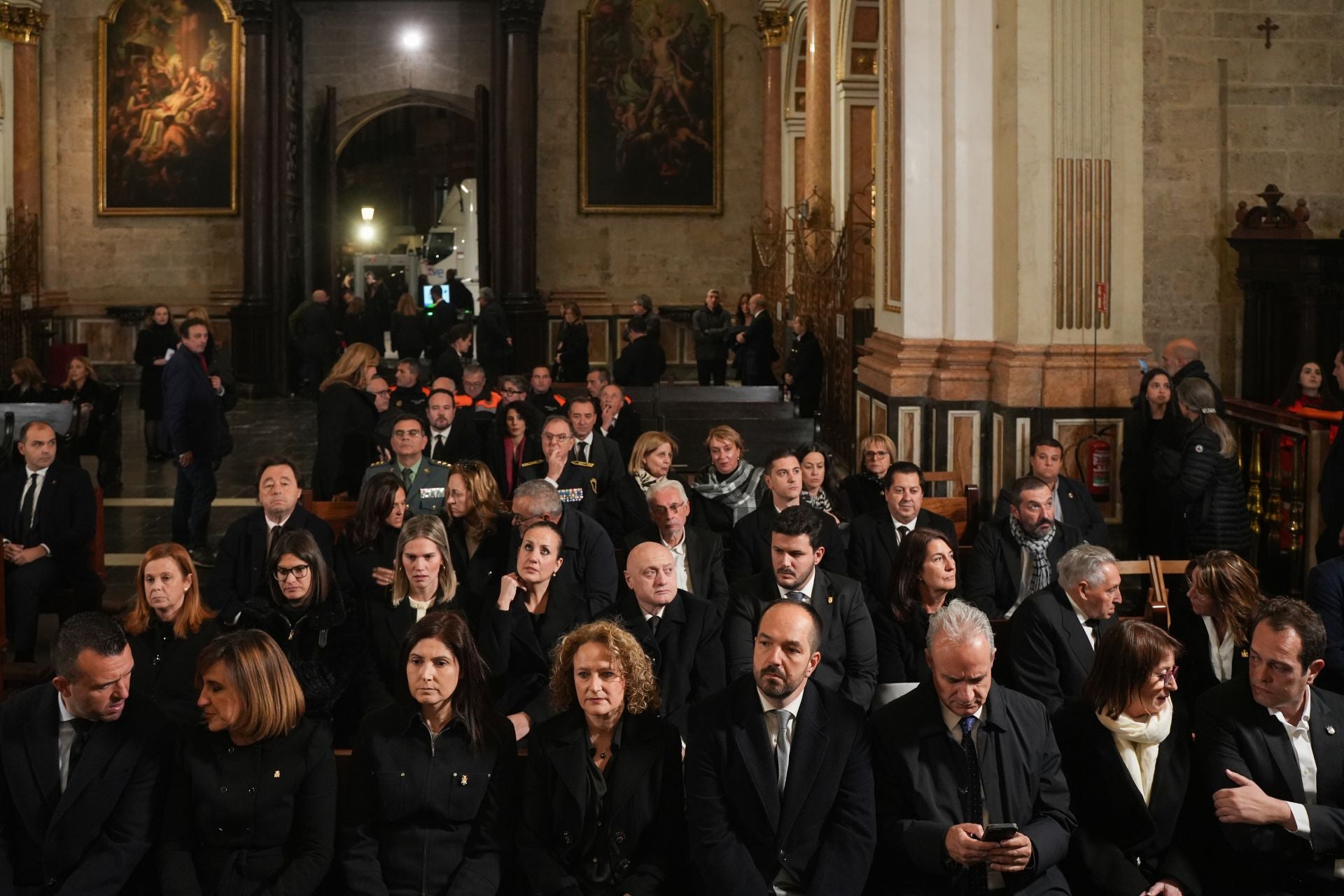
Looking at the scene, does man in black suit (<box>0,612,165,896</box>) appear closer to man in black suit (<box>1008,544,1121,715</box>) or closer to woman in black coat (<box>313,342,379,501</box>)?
man in black suit (<box>1008,544,1121,715</box>)

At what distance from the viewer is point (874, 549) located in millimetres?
7176

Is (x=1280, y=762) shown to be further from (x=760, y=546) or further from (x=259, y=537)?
(x=259, y=537)

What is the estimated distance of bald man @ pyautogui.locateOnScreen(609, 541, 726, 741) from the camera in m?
5.69

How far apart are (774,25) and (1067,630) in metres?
17.3

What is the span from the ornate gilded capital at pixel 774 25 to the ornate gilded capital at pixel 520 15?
9.85 feet

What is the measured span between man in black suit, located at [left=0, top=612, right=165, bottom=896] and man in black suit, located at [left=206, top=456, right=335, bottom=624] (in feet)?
7.01

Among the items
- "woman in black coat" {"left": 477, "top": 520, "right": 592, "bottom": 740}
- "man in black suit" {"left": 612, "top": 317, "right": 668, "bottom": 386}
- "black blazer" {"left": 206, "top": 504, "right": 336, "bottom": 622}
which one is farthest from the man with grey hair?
"man in black suit" {"left": 612, "top": 317, "right": 668, "bottom": 386}

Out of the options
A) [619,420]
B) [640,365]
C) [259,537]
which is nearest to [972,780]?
[259,537]

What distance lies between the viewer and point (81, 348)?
64.2 feet

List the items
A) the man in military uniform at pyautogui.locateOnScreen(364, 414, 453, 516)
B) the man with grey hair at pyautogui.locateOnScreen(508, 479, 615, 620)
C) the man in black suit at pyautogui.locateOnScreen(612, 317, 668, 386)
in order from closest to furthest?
the man with grey hair at pyautogui.locateOnScreen(508, 479, 615, 620) → the man in military uniform at pyautogui.locateOnScreen(364, 414, 453, 516) → the man in black suit at pyautogui.locateOnScreen(612, 317, 668, 386)

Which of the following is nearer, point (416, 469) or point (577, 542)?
point (577, 542)

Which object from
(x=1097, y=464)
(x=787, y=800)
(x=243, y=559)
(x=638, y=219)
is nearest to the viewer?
(x=787, y=800)

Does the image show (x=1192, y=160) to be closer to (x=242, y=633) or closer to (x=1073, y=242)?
(x=1073, y=242)

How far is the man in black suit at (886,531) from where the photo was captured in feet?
23.5
